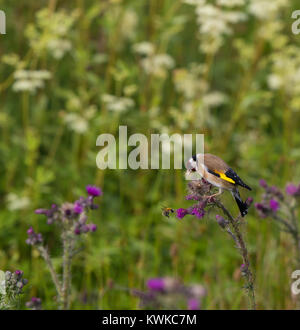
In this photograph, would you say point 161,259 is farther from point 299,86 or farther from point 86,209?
point 86,209

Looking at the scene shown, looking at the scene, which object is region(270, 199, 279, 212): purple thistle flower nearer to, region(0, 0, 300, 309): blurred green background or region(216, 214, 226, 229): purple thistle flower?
region(216, 214, 226, 229): purple thistle flower

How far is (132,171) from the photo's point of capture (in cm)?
347

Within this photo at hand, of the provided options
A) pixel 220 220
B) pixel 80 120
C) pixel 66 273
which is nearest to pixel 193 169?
pixel 220 220

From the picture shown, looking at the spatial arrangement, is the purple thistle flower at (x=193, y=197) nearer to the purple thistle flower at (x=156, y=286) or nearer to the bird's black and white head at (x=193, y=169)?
the bird's black and white head at (x=193, y=169)

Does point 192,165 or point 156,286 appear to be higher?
point 192,165

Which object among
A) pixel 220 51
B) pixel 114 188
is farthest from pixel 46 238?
pixel 220 51

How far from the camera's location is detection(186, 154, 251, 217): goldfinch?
1185 mm

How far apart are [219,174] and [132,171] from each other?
227 centimetres

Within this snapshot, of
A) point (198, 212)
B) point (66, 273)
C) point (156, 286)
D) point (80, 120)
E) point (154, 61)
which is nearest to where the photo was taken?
point (156, 286)

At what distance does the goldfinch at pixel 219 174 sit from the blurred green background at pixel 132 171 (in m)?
1.12

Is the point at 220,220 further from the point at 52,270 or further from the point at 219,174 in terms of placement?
the point at 52,270

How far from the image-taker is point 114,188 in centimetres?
371

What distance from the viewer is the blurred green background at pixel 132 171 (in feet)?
9.07
